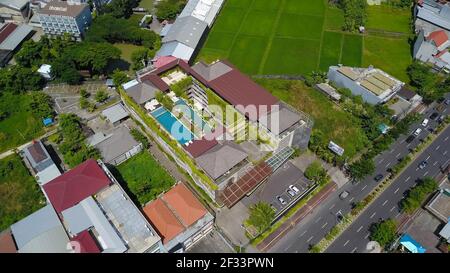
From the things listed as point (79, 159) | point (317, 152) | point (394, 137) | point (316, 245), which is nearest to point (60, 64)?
point (79, 159)

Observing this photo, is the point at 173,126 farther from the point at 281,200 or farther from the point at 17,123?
the point at 17,123

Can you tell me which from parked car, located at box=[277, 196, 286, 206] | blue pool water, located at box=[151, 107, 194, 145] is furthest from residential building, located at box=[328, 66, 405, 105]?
blue pool water, located at box=[151, 107, 194, 145]

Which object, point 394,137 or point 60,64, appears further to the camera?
point 60,64

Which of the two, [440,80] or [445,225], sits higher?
[440,80]

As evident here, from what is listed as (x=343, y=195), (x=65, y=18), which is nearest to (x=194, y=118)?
(x=343, y=195)

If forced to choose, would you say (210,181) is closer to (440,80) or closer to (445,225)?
(445,225)

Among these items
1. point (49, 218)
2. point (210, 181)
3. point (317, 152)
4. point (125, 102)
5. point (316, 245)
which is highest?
point (125, 102)

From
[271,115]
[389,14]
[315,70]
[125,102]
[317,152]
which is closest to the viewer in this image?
[271,115]

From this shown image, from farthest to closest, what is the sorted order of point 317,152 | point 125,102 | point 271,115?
point 125,102 < point 317,152 < point 271,115
